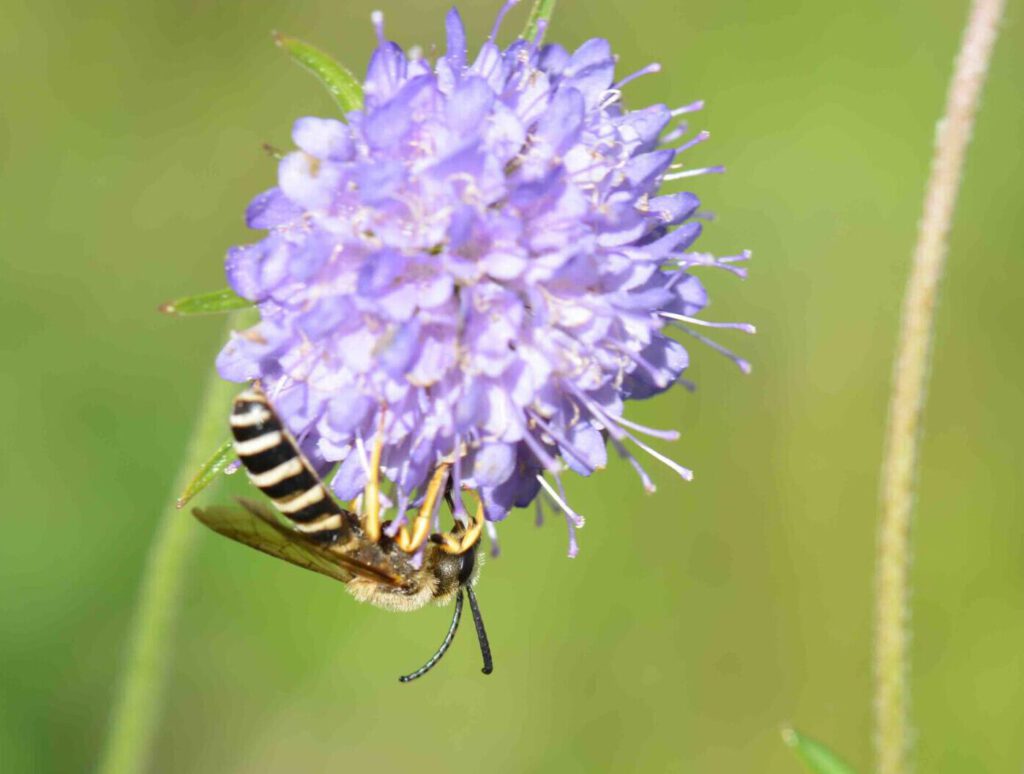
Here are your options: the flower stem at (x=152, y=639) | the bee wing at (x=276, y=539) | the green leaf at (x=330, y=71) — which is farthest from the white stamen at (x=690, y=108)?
the flower stem at (x=152, y=639)

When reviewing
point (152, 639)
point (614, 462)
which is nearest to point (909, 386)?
point (614, 462)

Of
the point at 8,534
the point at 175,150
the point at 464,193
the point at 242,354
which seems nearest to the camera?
the point at 464,193

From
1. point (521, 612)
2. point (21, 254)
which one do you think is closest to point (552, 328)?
point (521, 612)

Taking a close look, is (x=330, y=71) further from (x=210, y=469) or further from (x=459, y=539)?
(x=459, y=539)

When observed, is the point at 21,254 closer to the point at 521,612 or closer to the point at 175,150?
the point at 175,150

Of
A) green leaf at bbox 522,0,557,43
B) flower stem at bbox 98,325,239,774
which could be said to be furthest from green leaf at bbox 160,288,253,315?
green leaf at bbox 522,0,557,43

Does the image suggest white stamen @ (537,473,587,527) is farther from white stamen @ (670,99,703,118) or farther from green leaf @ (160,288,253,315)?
white stamen @ (670,99,703,118)

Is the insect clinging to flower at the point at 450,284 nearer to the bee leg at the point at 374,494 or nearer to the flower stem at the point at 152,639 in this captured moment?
the bee leg at the point at 374,494
